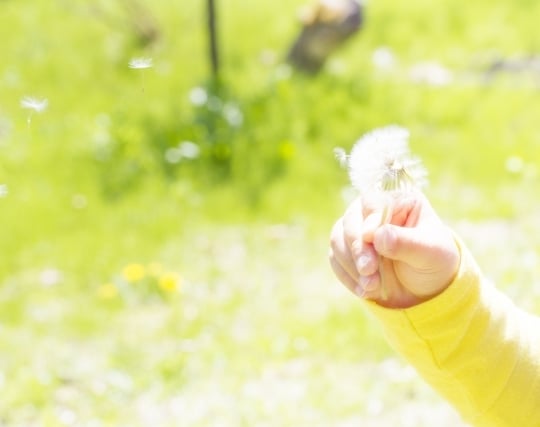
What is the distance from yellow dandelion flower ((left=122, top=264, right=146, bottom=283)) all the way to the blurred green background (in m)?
0.01

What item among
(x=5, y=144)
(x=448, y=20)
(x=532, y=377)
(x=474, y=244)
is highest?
(x=448, y=20)

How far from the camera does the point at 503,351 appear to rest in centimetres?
148

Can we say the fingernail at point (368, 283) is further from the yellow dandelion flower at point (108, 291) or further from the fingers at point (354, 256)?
the yellow dandelion flower at point (108, 291)

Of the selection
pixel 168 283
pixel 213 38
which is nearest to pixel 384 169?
pixel 168 283

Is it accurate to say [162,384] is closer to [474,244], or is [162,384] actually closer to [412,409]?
[412,409]

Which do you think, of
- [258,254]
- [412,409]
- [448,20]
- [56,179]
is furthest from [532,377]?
[448,20]

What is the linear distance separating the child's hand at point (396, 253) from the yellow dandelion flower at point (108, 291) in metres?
2.67

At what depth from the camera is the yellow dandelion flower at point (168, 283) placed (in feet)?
12.8

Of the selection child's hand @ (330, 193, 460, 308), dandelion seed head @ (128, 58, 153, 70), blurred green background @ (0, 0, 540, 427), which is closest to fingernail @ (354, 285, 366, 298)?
child's hand @ (330, 193, 460, 308)

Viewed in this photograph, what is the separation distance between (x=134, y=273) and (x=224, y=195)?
889 millimetres

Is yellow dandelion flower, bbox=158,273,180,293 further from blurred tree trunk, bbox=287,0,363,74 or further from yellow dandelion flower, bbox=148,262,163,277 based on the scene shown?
blurred tree trunk, bbox=287,0,363,74

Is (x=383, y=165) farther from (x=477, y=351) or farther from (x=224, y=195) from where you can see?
(x=224, y=195)

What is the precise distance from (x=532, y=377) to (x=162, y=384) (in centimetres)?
198

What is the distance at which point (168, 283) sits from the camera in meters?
3.91
